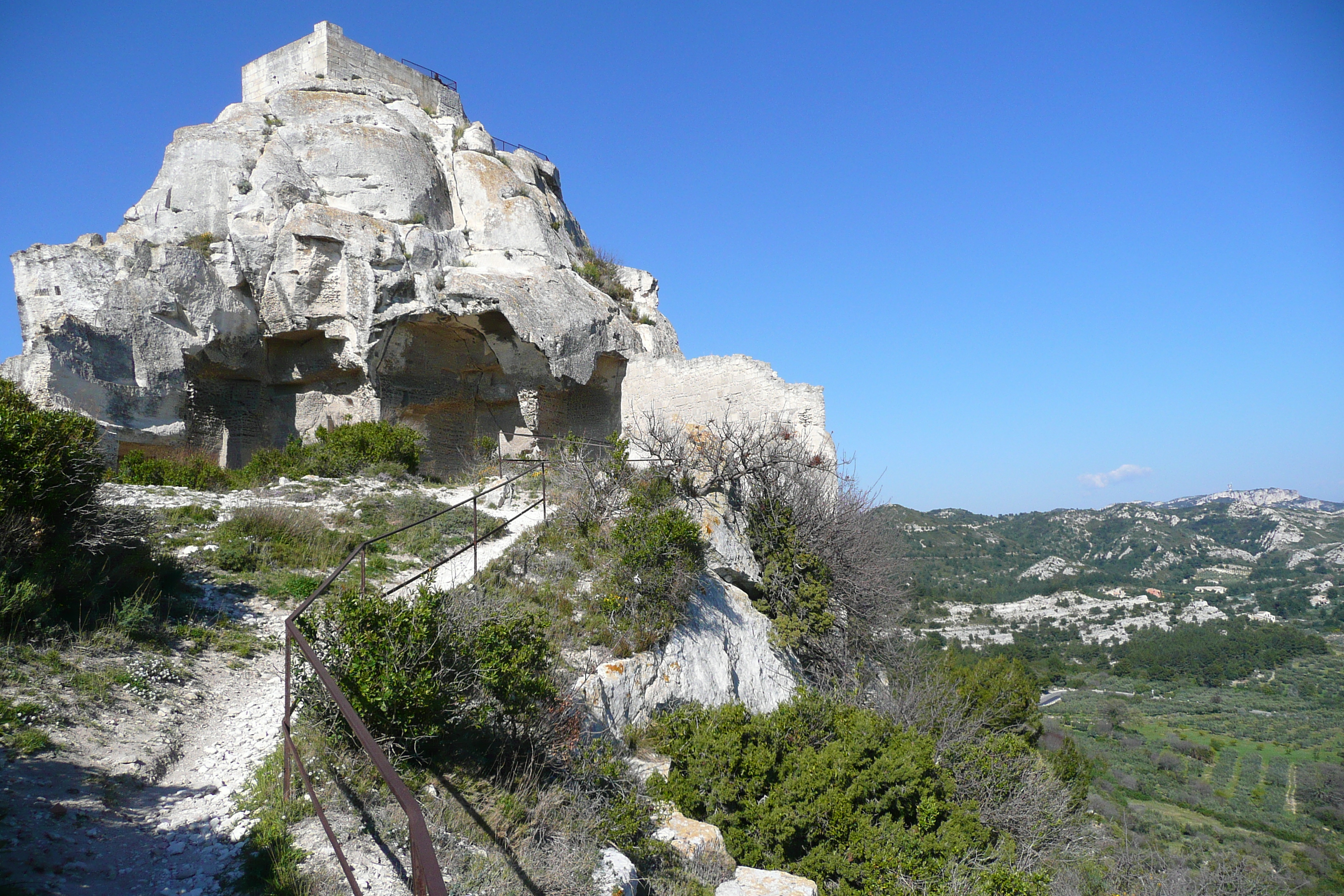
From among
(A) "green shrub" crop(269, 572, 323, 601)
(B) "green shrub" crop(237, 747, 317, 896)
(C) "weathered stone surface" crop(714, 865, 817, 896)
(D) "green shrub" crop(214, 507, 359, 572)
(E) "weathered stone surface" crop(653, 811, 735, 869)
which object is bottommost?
(C) "weathered stone surface" crop(714, 865, 817, 896)

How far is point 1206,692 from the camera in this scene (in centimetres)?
3159

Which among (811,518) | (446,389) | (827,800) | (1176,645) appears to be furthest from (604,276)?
(1176,645)

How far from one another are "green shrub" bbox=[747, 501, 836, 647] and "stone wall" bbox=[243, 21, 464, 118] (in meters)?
15.7

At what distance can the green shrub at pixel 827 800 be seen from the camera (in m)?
5.65

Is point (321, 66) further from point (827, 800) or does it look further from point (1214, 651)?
point (1214, 651)

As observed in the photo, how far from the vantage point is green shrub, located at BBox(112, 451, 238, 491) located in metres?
10.9

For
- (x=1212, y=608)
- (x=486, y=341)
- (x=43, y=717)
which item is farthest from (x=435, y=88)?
(x=1212, y=608)

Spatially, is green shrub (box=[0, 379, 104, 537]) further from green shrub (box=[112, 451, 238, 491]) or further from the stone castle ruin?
the stone castle ruin

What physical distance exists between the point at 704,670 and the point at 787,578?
8.62 ft

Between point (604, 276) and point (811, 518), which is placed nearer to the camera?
point (811, 518)

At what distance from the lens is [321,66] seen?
1761 cm

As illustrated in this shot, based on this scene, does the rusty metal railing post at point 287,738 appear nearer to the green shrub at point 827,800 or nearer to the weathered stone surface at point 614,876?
the weathered stone surface at point 614,876

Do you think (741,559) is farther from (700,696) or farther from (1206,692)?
(1206,692)

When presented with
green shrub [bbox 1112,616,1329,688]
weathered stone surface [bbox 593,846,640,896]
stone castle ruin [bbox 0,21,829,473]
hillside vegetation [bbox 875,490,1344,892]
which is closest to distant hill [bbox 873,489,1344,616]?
hillside vegetation [bbox 875,490,1344,892]
